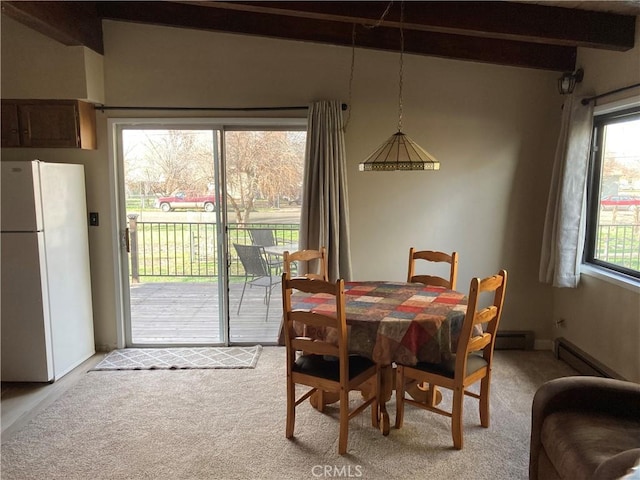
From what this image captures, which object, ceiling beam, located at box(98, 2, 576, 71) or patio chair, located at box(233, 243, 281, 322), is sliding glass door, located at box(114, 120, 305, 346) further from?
ceiling beam, located at box(98, 2, 576, 71)

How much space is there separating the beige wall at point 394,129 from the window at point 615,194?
0.42 m

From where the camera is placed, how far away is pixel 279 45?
367 centimetres

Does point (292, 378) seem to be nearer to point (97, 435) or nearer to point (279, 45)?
point (97, 435)

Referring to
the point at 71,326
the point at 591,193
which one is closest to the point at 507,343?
the point at 591,193

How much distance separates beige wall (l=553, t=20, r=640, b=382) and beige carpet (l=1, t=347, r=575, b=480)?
532 millimetres

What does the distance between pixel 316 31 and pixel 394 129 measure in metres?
1.02

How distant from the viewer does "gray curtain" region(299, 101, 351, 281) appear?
3.58m

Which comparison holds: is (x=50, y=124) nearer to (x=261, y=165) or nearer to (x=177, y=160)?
(x=177, y=160)

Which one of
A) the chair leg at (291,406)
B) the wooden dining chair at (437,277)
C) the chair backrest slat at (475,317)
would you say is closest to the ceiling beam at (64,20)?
the chair leg at (291,406)

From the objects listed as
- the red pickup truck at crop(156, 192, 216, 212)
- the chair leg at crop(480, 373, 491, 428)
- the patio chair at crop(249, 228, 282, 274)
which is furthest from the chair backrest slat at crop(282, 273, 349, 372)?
the red pickup truck at crop(156, 192, 216, 212)

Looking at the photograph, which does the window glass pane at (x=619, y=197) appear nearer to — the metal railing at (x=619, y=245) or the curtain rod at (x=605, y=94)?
the metal railing at (x=619, y=245)

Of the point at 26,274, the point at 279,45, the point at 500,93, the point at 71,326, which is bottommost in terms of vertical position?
the point at 71,326

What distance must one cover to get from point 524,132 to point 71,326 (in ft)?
13.4

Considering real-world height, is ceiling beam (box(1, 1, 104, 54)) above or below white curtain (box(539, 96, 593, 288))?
above
